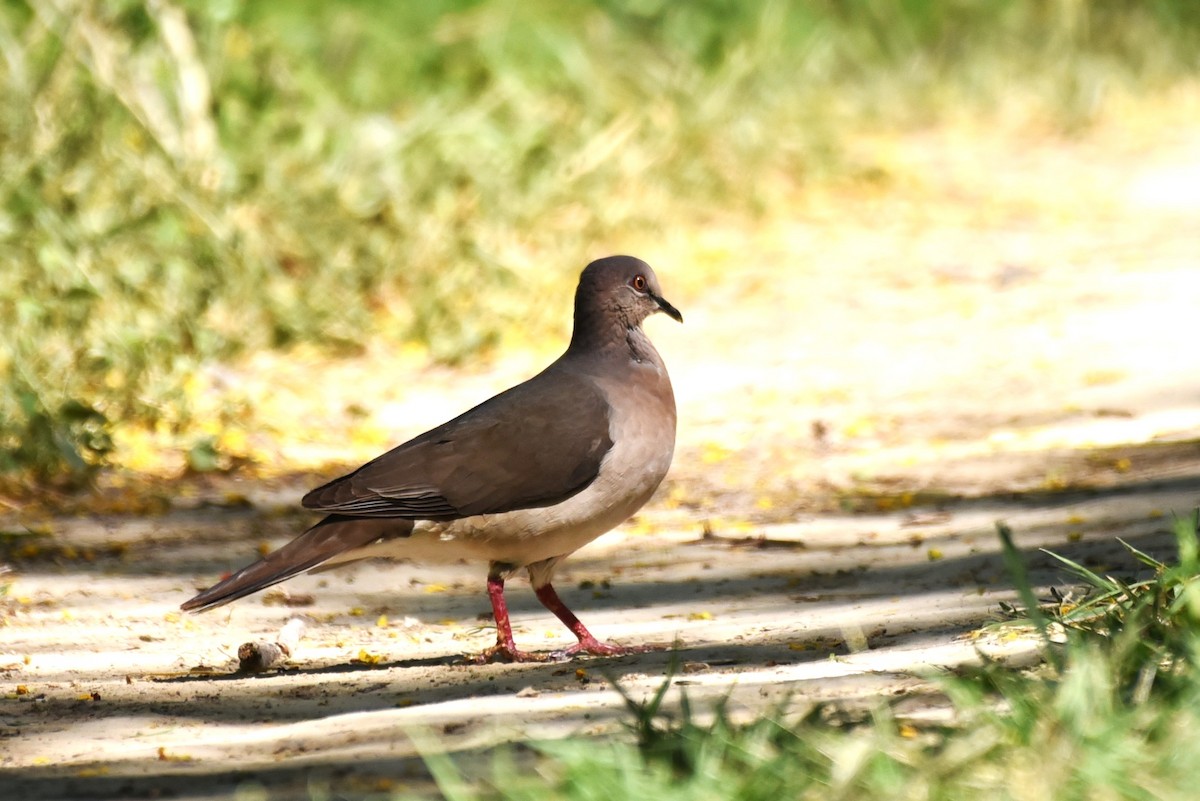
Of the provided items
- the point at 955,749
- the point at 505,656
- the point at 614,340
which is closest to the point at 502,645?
the point at 505,656

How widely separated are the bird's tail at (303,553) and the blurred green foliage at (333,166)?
1.93 m

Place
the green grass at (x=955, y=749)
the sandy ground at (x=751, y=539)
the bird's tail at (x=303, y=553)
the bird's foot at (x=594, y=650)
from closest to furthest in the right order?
1. the green grass at (x=955, y=749)
2. the sandy ground at (x=751, y=539)
3. the bird's tail at (x=303, y=553)
4. the bird's foot at (x=594, y=650)

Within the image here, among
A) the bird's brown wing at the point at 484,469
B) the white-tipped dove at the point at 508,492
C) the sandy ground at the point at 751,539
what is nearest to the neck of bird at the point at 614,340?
the white-tipped dove at the point at 508,492

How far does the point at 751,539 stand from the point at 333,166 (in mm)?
4029

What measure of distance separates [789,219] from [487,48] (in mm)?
2205

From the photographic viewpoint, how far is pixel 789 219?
11.2 meters

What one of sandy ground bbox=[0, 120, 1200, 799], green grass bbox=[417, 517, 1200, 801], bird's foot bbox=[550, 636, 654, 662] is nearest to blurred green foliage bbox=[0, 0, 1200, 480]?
sandy ground bbox=[0, 120, 1200, 799]

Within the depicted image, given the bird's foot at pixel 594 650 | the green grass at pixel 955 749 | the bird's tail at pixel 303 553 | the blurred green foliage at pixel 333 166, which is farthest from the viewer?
the blurred green foliage at pixel 333 166

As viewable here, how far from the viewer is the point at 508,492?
180 inches

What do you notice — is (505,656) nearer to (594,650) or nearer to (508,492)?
(594,650)

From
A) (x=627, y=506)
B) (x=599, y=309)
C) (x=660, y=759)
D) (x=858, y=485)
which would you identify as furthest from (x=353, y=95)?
(x=660, y=759)

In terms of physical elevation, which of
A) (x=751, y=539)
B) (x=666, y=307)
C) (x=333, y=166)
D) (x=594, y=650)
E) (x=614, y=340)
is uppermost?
(x=333, y=166)

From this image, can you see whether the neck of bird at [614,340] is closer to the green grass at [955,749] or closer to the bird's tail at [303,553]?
the bird's tail at [303,553]

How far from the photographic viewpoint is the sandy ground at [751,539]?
3660mm
